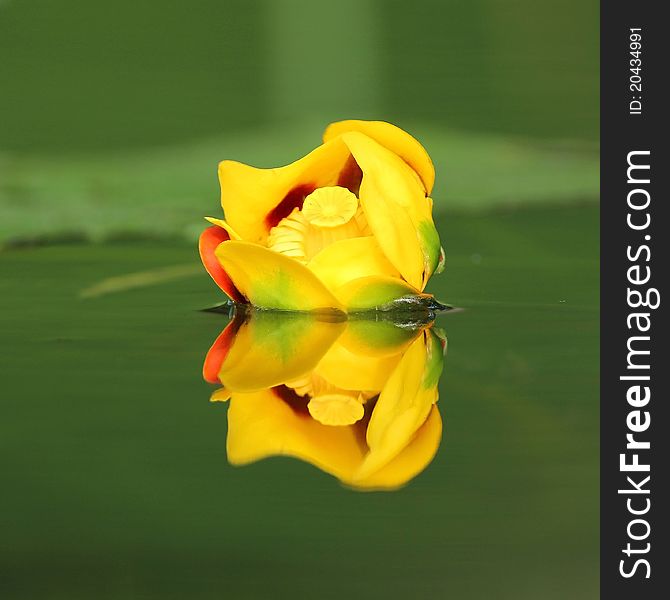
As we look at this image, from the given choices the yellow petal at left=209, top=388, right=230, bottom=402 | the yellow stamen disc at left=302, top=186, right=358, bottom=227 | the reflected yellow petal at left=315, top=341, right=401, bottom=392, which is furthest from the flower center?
the yellow petal at left=209, top=388, right=230, bottom=402

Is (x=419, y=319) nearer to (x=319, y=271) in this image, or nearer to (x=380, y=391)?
(x=319, y=271)

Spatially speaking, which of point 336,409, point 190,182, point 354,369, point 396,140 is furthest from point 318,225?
point 190,182

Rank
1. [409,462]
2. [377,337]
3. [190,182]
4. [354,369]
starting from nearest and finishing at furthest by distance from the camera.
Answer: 1. [409,462]
2. [354,369]
3. [377,337]
4. [190,182]

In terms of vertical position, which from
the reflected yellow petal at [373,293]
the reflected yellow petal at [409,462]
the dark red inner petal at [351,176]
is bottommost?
the reflected yellow petal at [409,462]

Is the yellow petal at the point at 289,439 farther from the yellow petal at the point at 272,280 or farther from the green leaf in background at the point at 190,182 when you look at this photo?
the green leaf in background at the point at 190,182

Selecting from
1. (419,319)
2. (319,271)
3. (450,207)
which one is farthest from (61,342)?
(450,207)

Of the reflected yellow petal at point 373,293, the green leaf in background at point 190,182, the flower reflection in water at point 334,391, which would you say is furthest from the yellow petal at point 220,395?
the green leaf in background at point 190,182

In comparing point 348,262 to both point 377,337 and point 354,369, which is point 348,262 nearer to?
point 377,337
